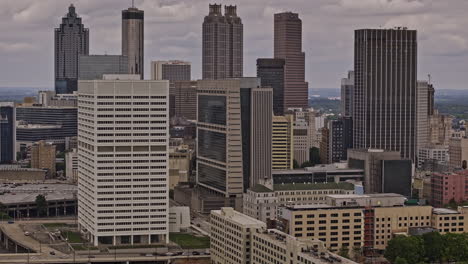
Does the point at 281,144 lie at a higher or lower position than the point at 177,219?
higher

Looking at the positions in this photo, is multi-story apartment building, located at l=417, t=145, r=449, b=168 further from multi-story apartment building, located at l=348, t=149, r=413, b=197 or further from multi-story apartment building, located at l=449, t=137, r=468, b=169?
multi-story apartment building, located at l=348, t=149, r=413, b=197

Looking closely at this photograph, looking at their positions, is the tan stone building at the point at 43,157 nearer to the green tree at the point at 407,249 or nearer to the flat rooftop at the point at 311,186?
the flat rooftop at the point at 311,186

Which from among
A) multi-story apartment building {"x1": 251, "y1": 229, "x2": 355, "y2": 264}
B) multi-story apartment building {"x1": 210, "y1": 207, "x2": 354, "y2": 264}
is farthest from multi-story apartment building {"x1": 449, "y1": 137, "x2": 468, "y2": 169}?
multi-story apartment building {"x1": 251, "y1": 229, "x2": 355, "y2": 264}

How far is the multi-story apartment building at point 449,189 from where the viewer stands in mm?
138250

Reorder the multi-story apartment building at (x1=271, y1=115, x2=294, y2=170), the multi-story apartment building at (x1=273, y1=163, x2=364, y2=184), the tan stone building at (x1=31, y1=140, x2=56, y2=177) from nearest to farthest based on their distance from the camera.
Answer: the multi-story apartment building at (x1=273, y1=163, x2=364, y2=184) → the multi-story apartment building at (x1=271, y1=115, x2=294, y2=170) → the tan stone building at (x1=31, y1=140, x2=56, y2=177)

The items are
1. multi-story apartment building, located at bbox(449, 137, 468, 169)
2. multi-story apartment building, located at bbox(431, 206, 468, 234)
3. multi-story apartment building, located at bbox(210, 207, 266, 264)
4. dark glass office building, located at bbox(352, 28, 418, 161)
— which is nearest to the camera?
multi-story apartment building, located at bbox(210, 207, 266, 264)

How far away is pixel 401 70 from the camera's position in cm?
18512

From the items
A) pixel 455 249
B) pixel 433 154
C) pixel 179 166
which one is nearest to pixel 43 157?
pixel 179 166

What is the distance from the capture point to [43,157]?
19625 cm

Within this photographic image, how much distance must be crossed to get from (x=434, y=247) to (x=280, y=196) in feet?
94.8

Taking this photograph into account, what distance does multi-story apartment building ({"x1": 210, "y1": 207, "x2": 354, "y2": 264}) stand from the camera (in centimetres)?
7500

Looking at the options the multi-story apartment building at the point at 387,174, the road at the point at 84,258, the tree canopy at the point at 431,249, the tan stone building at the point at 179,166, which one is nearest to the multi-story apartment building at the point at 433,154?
the tan stone building at the point at 179,166

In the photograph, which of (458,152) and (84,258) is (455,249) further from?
(458,152)

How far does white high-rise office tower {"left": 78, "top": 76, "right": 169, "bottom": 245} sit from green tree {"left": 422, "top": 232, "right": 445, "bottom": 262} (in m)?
27.7
